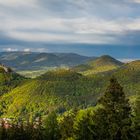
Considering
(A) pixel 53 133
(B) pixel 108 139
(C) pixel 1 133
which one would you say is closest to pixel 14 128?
(C) pixel 1 133

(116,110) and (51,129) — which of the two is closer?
(116,110)

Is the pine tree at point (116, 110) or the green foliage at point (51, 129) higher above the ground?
the pine tree at point (116, 110)

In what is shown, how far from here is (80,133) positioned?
102 metres

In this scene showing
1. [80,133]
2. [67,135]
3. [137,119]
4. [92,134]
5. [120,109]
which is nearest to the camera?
[120,109]

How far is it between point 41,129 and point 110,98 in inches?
2686

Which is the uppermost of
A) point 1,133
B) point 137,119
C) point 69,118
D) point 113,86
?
point 113,86

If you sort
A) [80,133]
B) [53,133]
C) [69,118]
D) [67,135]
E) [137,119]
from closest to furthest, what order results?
[137,119]
[80,133]
[67,135]
[69,118]
[53,133]

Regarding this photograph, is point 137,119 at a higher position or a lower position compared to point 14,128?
higher

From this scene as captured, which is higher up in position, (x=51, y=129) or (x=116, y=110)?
(x=116, y=110)

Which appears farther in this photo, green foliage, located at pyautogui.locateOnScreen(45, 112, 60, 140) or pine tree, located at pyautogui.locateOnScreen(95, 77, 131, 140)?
green foliage, located at pyautogui.locateOnScreen(45, 112, 60, 140)

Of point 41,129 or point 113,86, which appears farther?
point 41,129

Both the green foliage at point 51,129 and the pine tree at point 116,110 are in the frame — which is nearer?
the pine tree at point 116,110

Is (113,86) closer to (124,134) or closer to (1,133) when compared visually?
(124,134)

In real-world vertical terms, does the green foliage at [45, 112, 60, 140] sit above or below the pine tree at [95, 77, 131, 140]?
below
